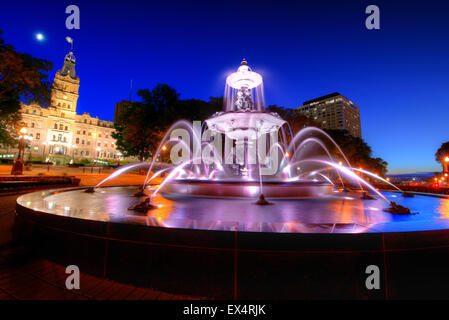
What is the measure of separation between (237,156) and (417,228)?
9.86m

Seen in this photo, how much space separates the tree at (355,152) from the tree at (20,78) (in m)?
44.4

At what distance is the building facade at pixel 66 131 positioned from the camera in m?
70.9

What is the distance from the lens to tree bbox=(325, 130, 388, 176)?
43.7 meters

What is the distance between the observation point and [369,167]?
5244 cm

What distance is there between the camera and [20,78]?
17062mm

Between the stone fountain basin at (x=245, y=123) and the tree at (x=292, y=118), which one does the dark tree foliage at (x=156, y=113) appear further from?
the stone fountain basin at (x=245, y=123)

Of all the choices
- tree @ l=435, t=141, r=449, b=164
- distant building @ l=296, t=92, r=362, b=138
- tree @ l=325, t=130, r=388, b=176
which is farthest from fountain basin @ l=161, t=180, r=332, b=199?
distant building @ l=296, t=92, r=362, b=138

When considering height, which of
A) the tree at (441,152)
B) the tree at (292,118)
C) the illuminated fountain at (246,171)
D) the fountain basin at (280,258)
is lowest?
the fountain basin at (280,258)

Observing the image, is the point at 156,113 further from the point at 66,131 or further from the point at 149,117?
the point at 66,131

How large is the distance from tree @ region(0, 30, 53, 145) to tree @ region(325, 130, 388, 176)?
146ft

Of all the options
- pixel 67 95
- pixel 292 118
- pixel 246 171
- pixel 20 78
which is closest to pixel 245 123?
pixel 246 171

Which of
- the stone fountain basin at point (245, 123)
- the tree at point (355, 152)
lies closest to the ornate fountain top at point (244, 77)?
the stone fountain basin at point (245, 123)

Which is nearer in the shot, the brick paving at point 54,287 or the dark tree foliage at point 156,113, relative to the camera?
the brick paving at point 54,287
